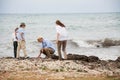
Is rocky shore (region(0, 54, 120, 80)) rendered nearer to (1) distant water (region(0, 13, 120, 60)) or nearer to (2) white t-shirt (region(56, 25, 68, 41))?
(2) white t-shirt (region(56, 25, 68, 41))

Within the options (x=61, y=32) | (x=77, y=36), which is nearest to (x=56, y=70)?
(x=61, y=32)

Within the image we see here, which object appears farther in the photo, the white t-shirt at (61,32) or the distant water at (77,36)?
the distant water at (77,36)

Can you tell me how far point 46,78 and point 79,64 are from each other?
8.81 ft

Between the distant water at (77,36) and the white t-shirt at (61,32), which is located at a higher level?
the white t-shirt at (61,32)

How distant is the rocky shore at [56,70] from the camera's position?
11688 mm

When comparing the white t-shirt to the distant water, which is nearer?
the white t-shirt

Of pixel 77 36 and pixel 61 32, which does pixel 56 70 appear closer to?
pixel 61 32

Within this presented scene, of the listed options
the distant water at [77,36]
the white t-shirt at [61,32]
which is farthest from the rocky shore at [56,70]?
the distant water at [77,36]

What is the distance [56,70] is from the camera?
12609 millimetres

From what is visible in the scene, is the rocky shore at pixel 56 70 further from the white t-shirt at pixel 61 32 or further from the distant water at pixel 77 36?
the distant water at pixel 77 36

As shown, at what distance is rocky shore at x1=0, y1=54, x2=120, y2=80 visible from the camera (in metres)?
11.7

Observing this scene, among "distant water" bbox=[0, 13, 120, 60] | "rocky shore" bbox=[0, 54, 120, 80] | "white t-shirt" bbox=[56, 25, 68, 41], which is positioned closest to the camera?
"rocky shore" bbox=[0, 54, 120, 80]

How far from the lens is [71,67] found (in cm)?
1303

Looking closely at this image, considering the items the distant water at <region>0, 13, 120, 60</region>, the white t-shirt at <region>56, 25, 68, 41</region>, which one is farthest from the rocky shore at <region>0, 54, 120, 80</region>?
the distant water at <region>0, 13, 120, 60</region>
